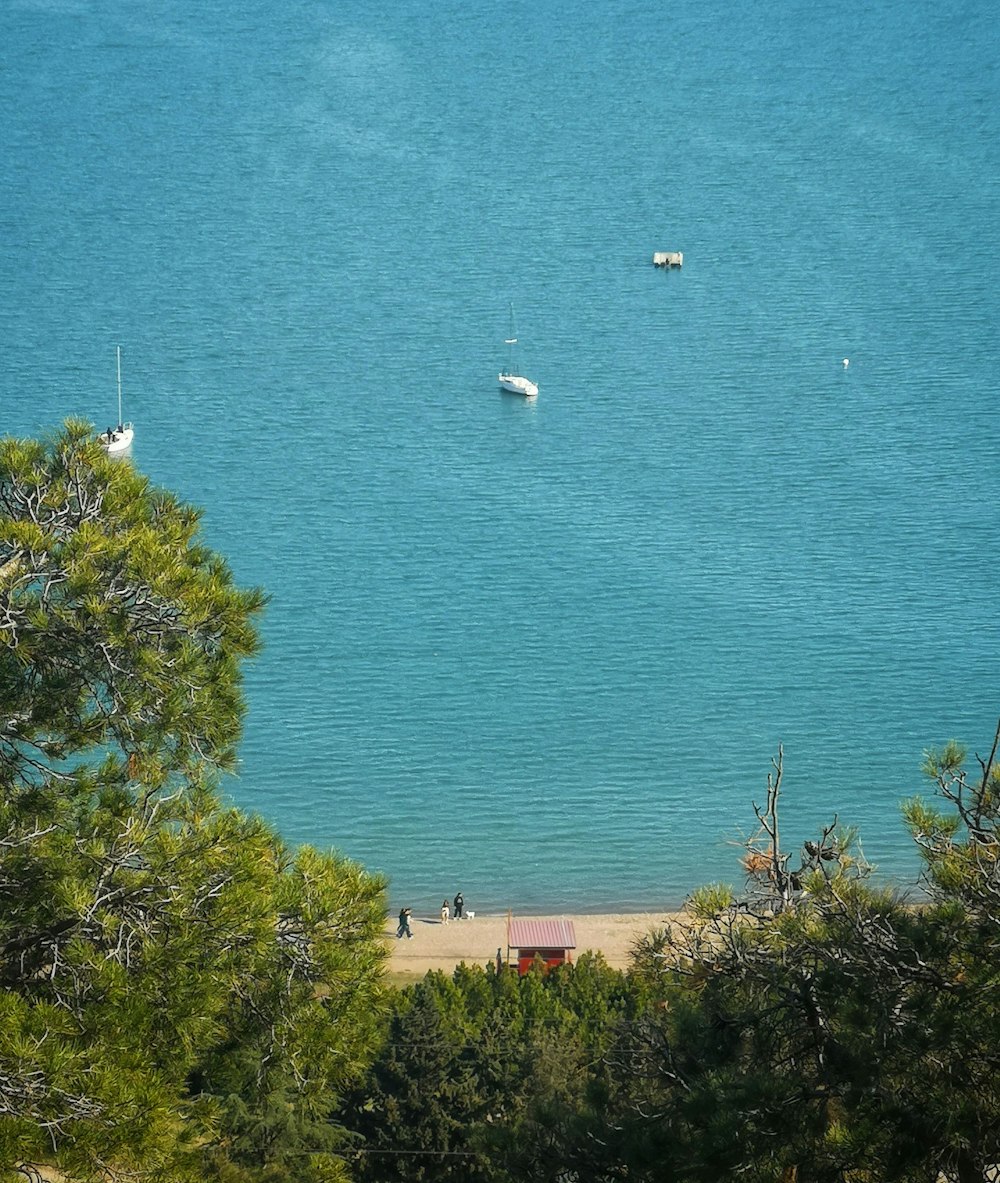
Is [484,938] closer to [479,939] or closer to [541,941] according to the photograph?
[479,939]

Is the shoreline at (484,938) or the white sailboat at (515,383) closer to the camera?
the shoreline at (484,938)

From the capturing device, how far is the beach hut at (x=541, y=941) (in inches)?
988

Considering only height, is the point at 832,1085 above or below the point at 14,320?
below

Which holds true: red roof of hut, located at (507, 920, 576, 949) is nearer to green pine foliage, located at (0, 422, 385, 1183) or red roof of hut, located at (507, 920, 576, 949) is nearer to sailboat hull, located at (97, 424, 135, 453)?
green pine foliage, located at (0, 422, 385, 1183)

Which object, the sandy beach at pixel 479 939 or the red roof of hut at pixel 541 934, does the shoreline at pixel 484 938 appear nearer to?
the sandy beach at pixel 479 939

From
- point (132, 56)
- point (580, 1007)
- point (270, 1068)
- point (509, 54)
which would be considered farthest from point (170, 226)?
point (270, 1068)

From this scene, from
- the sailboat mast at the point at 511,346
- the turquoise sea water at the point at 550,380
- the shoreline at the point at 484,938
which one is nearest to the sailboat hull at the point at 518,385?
the turquoise sea water at the point at 550,380

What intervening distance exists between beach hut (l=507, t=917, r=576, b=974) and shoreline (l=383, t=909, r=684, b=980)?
33 centimetres

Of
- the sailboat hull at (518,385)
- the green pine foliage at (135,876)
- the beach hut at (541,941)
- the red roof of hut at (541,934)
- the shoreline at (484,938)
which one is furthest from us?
the sailboat hull at (518,385)

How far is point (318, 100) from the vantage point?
225 ft

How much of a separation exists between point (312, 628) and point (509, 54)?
41636mm

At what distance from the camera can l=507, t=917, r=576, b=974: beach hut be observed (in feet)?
82.4

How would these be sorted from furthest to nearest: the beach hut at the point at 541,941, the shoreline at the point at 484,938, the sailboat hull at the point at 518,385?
the sailboat hull at the point at 518,385
the shoreline at the point at 484,938
the beach hut at the point at 541,941

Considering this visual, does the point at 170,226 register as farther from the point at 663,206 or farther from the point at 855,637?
the point at 855,637
